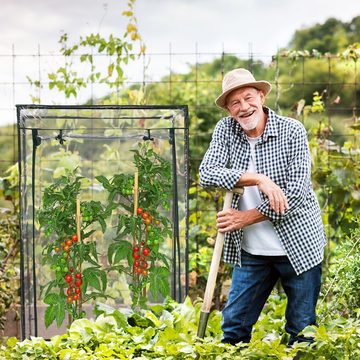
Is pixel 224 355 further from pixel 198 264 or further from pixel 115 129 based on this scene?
pixel 198 264

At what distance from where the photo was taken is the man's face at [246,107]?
3.73 meters

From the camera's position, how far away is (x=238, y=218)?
3.70 meters

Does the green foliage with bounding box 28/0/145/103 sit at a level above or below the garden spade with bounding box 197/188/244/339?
above

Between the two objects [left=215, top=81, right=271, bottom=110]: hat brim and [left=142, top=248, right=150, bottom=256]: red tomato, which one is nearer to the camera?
[left=215, top=81, right=271, bottom=110]: hat brim

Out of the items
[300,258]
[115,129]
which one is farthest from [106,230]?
[300,258]

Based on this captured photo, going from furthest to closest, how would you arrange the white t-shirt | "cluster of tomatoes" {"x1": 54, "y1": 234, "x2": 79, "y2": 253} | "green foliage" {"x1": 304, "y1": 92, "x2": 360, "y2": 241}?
"green foliage" {"x1": 304, "y1": 92, "x2": 360, "y2": 241} → "cluster of tomatoes" {"x1": 54, "y1": 234, "x2": 79, "y2": 253} → the white t-shirt

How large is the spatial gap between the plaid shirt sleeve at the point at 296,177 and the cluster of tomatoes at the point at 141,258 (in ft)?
3.24

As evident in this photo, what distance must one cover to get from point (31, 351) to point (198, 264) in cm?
179

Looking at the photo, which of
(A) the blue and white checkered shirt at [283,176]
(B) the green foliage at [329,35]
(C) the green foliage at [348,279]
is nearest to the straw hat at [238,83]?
(A) the blue and white checkered shirt at [283,176]

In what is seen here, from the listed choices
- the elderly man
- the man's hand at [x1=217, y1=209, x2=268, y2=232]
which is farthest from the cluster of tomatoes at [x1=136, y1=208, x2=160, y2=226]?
the man's hand at [x1=217, y1=209, x2=268, y2=232]

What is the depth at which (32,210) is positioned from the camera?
449cm

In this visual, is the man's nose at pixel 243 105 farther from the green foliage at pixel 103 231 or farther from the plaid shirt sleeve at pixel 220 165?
the green foliage at pixel 103 231

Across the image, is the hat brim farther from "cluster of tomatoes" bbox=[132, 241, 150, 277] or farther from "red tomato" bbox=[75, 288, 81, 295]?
"red tomato" bbox=[75, 288, 81, 295]

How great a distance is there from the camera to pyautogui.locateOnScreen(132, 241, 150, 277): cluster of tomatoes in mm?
4480
